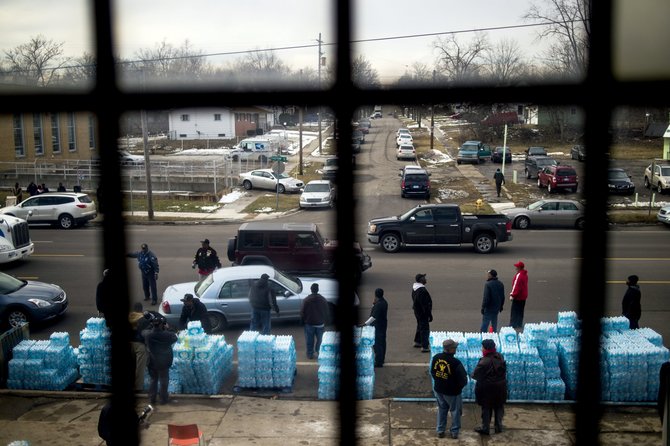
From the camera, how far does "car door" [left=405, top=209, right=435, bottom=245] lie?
1042cm

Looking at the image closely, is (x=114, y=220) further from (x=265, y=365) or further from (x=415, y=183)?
(x=415, y=183)

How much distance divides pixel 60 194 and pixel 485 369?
30.0 feet

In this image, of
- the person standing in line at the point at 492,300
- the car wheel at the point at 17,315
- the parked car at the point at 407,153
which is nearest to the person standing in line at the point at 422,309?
the person standing in line at the point at 492,300

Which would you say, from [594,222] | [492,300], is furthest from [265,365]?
[594,222]

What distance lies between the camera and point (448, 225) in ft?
34.2

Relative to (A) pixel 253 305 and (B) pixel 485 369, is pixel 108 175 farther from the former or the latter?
(A) pixel 253 305

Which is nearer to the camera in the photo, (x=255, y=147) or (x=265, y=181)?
(x=255, y=147)

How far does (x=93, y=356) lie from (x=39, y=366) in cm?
37

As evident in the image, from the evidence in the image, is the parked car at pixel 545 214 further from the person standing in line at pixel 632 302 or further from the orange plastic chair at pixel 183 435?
the orange plastic chair at pixel 183 435

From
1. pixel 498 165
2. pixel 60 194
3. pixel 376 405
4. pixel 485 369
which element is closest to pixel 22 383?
pixel 376 405

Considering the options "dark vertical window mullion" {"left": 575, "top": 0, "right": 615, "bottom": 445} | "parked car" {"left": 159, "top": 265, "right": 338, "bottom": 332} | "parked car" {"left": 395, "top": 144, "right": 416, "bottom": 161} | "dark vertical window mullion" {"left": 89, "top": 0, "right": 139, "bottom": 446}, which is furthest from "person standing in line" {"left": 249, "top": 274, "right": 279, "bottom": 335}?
"dark vertical window mullion" {"left": 575, "top": 0, "right": 615, "bottom": 445}

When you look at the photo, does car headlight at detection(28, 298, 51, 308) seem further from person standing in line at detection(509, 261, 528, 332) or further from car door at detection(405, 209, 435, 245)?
car door at detection(405, 209, 435, 245)

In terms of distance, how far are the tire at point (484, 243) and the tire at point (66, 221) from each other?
6.62 metres

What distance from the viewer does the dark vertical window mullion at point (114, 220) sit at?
120cm
